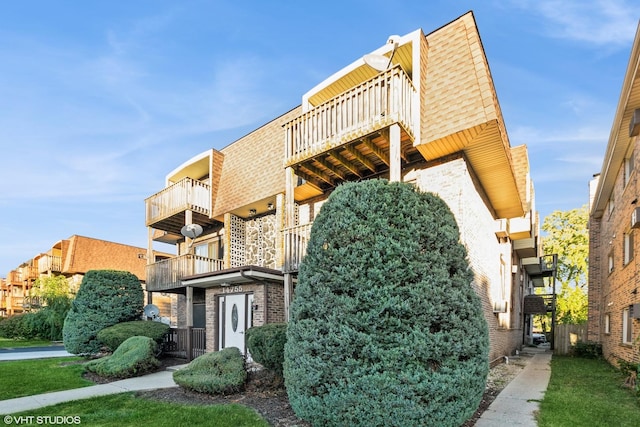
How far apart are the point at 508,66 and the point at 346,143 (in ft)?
15.5

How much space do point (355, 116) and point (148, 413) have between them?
706 centimetres

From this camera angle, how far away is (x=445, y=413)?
444cm

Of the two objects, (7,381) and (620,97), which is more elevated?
(620,97)

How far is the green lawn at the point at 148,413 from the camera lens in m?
5.76

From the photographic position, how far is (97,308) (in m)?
14.0

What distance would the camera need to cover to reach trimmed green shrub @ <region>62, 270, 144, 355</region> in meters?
13.6

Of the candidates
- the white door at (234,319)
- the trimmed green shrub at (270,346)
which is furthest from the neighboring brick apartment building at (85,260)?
the trimmed green shrub at (270,346)

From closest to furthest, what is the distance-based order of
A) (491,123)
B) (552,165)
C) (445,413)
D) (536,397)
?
(445,413) < (536,397) < (491,123) < (552,165)

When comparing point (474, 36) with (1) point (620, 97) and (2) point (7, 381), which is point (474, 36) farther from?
(2) point (7, 381)

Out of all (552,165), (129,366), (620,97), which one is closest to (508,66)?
(620,97)

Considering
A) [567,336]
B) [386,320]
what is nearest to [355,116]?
[386,320]

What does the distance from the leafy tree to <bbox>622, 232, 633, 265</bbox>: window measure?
18.0 meters

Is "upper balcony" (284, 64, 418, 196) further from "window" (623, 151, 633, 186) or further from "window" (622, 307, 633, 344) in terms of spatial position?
"window" (622, 307, 633, 344)
